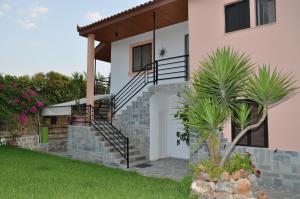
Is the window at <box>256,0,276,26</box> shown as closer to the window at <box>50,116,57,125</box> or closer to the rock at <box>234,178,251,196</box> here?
the rock at <box>234,178,251,196</box>

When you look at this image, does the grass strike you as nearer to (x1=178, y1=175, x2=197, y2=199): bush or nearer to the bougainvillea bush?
(x1=178, y1=175, x2=197, y2=199): bush

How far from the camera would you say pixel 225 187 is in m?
8.75

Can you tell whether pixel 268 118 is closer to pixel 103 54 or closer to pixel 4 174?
pixel 4 174

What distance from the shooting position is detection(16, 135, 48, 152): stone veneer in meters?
22.9

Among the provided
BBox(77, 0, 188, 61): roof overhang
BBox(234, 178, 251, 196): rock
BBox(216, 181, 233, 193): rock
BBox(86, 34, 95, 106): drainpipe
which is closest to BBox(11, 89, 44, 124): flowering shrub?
BBox(86, 34, 95, 106): drainpipe

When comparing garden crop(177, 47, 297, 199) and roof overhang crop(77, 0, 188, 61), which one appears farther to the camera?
roof overhang crop(77, 0, 188, 61)

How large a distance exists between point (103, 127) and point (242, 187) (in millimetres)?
12829

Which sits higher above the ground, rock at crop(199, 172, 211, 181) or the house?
the house

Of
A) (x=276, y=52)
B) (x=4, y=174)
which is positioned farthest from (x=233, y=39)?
(x=4, y=174)

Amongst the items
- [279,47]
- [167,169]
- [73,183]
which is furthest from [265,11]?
[73,183]

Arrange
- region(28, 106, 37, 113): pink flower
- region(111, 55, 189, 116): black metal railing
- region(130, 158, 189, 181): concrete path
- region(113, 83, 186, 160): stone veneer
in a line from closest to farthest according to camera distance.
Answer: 1. region(130, 158, 189, 181): concrete path
2. region(111, 55, 189, 116): black metal railing
3. region(113, 83, 186, 160): stone veneer
4. region(28, 106, 37, 113): pink flower

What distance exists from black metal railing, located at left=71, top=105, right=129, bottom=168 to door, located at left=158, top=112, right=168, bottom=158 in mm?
2672

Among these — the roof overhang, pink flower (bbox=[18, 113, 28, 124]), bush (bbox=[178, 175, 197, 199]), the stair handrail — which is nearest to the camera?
bush (bbox=[178, 175, 197, 199])

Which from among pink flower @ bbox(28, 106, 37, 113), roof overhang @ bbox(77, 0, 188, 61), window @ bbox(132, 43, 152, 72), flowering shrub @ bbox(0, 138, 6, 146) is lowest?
flowering shrub @ bbox(0, 138, 6, 146)
